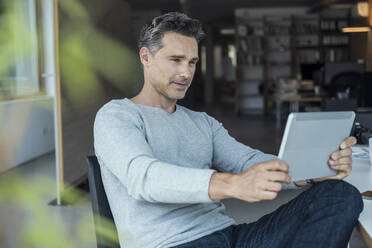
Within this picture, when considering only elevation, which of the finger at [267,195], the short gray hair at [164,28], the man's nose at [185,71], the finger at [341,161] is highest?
the short gray hair at [164,28]

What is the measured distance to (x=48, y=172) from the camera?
515 cm

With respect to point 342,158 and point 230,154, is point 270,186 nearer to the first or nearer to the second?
point 342,158

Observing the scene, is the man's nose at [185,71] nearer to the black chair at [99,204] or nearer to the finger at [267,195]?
the black chair at [99,204]

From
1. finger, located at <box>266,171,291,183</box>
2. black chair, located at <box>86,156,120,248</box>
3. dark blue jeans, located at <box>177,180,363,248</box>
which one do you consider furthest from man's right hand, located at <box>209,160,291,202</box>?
black chair, located at <box>86,156,120,248</box>

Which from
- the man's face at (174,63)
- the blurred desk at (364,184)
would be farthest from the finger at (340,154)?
the man's face at (174,63)

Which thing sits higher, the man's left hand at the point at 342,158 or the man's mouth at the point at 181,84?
the man's mouth at the point at 181,84

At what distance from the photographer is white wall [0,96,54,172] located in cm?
523

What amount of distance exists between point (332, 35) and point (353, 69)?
5.86 m

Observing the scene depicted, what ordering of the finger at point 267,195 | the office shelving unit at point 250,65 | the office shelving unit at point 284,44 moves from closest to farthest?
the finger at point 267,195 → the office shelving unit at point 284,44 → the office shelving unit at point 250,65

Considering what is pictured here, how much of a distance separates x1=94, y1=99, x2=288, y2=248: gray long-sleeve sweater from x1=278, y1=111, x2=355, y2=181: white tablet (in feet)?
0.65

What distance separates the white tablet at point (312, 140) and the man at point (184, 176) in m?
0.03

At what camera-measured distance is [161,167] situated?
1.08 meters

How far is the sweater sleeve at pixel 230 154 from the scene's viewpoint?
5.08 ft

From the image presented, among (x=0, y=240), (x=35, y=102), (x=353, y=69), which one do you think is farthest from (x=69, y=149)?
(x=353, y=69)
